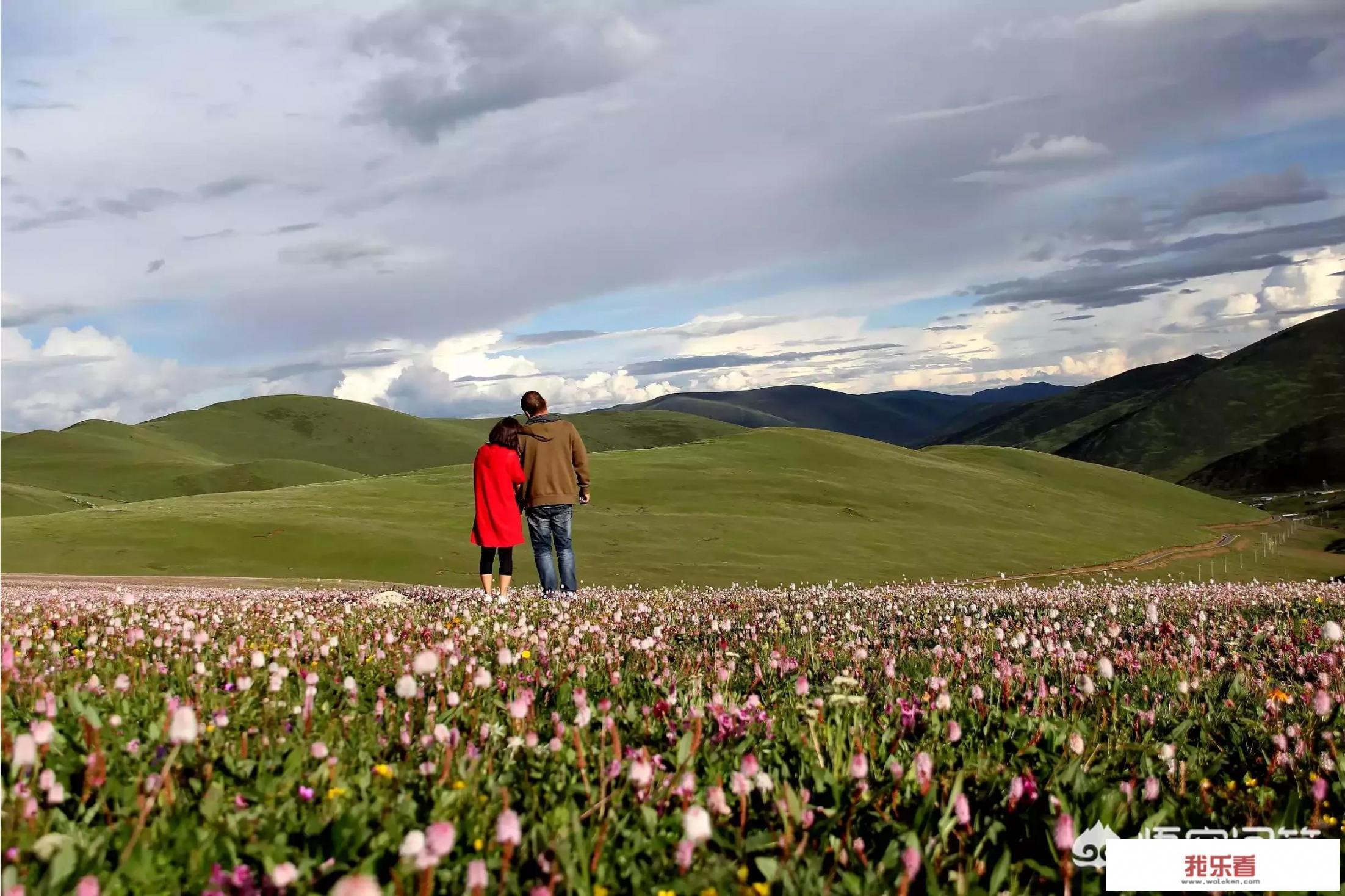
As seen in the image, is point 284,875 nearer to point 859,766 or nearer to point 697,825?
point 697,825

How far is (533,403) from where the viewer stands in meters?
17.3

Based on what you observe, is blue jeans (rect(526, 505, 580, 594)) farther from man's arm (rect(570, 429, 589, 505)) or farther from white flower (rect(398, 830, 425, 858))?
white flower (rect(398, 830, 425, 858))

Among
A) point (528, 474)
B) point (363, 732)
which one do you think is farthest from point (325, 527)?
point (363, 732)

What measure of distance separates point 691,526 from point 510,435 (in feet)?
180

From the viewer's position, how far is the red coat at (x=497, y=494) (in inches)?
704

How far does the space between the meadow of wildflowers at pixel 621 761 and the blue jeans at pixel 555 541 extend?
367 inches

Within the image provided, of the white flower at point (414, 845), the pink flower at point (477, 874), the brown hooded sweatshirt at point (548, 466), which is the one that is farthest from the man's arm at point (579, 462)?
the pink flower at point (477, 874)

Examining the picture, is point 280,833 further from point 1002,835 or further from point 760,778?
point 1002,835

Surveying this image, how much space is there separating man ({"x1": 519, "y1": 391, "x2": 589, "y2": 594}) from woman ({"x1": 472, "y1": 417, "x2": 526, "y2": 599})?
0.78 feet

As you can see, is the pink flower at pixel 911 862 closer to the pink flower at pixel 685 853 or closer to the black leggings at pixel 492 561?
the pink flower at pixel 685 853

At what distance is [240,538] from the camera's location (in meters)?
57.1

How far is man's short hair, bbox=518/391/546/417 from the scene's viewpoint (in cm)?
1700

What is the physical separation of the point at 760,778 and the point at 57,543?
198 feet

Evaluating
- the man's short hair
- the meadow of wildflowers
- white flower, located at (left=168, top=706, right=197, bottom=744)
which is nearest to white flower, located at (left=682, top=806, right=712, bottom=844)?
the meadow of wildflowers
